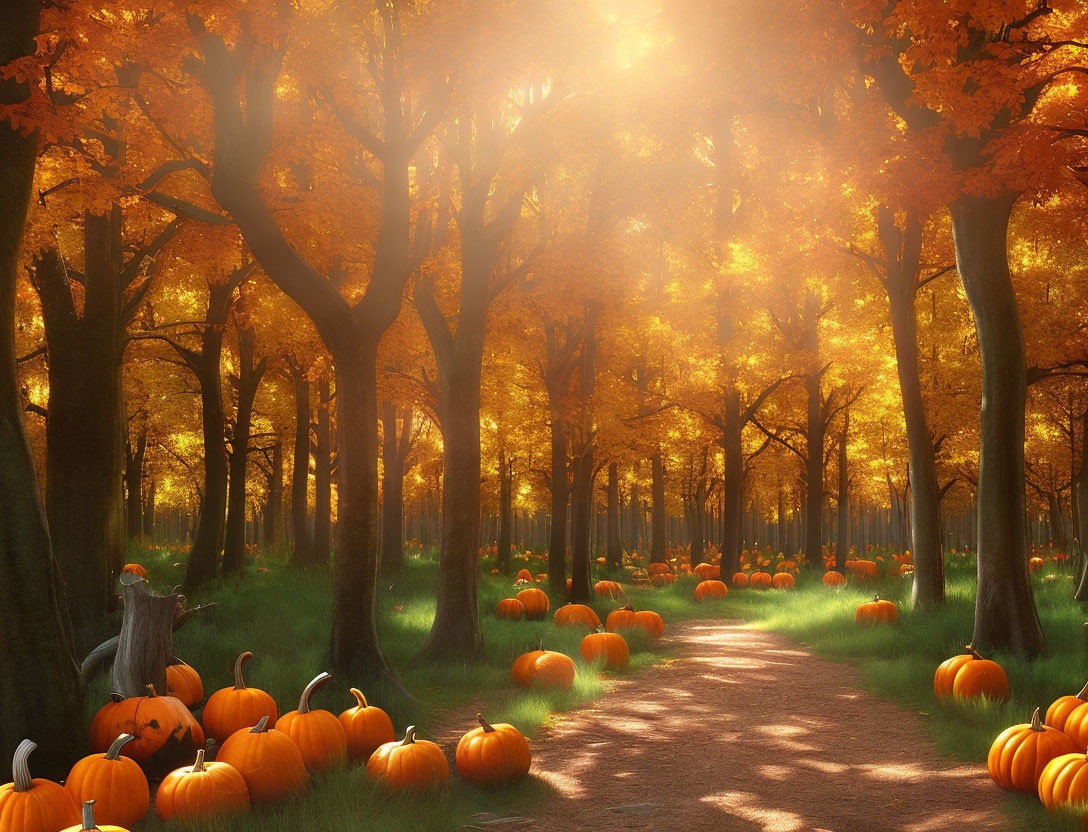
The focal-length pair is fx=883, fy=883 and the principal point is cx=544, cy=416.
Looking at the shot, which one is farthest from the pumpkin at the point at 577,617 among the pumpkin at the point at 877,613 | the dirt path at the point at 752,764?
the pumpkin at the point at 877,613

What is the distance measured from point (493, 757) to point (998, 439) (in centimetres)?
702

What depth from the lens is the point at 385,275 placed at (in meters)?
9.16

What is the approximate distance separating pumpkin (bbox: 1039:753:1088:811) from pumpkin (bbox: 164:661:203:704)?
6.46m

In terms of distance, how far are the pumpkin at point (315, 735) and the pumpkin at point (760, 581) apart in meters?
17.1

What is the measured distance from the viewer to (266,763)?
17.8 ft

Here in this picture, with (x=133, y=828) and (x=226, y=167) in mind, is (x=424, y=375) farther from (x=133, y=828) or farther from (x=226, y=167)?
(x=133, y=828)

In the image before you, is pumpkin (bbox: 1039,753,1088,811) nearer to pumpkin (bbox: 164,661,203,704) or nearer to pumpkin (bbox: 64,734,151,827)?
pumpkin (bbox: 64,734,151,827)

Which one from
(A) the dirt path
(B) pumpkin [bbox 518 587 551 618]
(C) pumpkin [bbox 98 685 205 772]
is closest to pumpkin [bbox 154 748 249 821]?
(C) pumpkin [bbox 98 685 205 772]

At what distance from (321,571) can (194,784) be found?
1538 cm

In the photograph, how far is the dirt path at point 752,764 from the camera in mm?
5449

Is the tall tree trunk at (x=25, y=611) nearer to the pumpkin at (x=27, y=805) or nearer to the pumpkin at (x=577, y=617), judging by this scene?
the pumpkin at (x=27, y=805)

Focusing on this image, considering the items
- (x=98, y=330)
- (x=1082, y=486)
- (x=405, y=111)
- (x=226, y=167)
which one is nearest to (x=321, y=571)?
(x=98, y=330)

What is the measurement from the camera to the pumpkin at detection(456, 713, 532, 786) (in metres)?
6.05

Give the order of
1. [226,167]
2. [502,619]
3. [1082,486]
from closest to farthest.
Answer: [226,167] → [502,619] → [1082,486]
